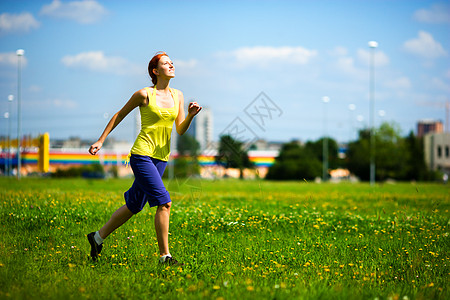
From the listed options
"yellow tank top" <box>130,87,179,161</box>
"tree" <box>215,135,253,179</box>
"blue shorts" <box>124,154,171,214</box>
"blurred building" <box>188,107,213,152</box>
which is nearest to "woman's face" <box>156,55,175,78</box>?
"yellow tank top" <box>130,87,179,161</box>

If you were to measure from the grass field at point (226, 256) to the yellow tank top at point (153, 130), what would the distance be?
1.17 metres

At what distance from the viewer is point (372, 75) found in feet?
143

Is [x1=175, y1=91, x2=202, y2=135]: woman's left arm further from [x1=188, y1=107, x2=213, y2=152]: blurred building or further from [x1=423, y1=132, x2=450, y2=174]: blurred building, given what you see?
[x1=423, y1=132, x2=450, y2=174]: blurred building

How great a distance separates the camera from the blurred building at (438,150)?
Answer: 92.9 metres

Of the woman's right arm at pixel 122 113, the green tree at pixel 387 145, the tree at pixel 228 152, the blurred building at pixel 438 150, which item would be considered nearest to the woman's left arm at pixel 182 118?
the woman's right arm at pixel 122 113

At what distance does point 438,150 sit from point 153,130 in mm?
98588

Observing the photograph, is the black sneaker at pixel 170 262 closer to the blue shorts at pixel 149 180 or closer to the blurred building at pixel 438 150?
the blue shorts at pixel 149 180

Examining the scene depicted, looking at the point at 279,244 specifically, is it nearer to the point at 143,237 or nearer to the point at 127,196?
the point at 143,237

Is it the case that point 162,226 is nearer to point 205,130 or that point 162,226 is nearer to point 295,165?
point 205,130

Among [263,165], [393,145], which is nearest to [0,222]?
[393,145]

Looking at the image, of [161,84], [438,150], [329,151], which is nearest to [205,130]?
[161,84]

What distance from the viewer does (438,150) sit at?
95.4 m

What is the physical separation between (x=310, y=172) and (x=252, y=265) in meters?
79.4

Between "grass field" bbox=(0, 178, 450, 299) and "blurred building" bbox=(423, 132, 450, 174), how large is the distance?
9050cm
